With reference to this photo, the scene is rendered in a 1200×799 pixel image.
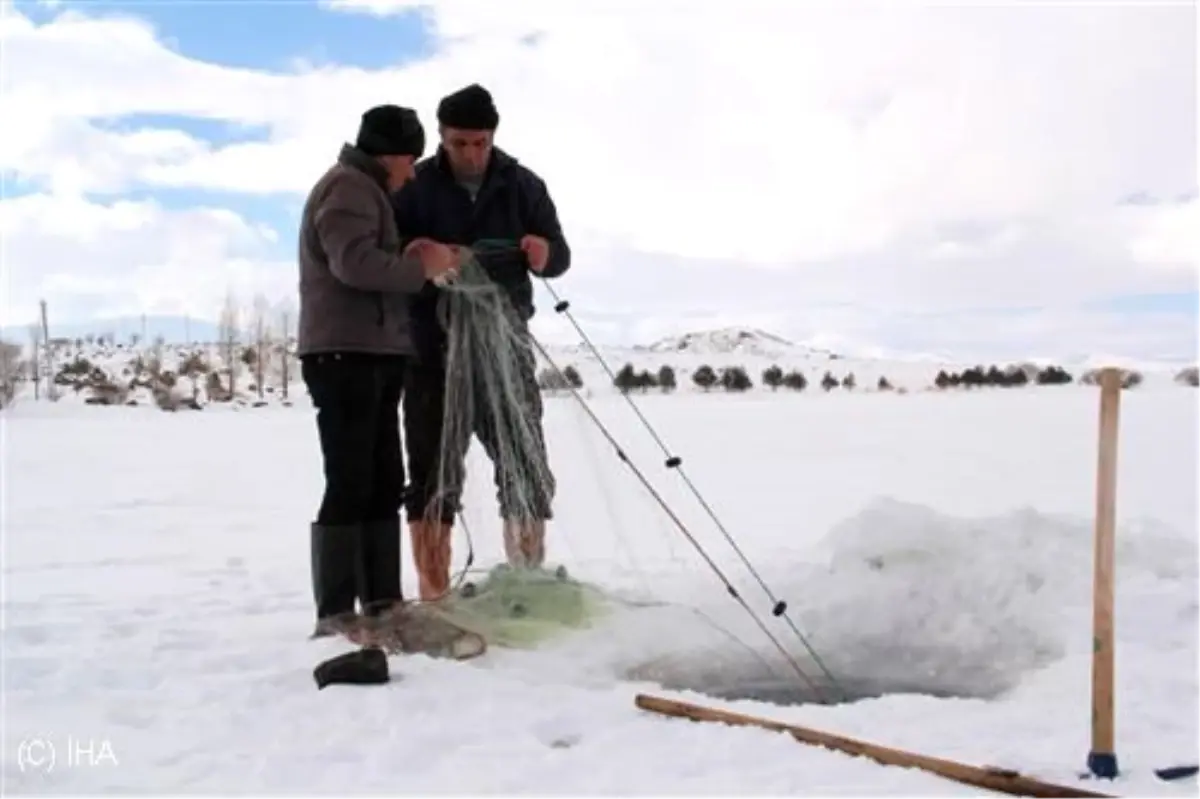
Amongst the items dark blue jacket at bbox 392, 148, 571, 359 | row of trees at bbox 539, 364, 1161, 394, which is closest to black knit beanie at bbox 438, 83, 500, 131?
dark blue jacket at bbox 392, 148, 571, 359

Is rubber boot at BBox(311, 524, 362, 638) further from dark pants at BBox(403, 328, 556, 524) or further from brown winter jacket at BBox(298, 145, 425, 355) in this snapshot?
brown winter jacket at BBox(298, 145, 425, 355)

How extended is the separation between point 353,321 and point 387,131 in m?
0.67

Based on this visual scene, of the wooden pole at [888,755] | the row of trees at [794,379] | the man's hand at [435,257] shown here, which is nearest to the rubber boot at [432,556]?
the man's hand at [435,257]

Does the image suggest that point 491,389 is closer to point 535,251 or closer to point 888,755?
point 535,251

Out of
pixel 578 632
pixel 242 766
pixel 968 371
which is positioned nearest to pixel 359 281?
pixel 578 632

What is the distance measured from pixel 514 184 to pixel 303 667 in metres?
2.02

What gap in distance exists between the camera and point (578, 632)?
14.3 ft

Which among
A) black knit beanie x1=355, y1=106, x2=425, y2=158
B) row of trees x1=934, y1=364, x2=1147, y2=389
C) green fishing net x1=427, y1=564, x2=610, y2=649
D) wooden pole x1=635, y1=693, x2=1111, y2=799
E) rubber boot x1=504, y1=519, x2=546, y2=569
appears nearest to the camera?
wooden pole x1=635, y1=693, x2=1111, y2=799

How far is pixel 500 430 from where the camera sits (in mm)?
4641

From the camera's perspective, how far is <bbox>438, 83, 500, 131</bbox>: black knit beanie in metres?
4.64

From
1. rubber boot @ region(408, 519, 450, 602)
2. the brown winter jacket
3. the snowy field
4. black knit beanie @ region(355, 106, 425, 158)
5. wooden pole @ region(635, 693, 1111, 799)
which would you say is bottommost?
the snowy field

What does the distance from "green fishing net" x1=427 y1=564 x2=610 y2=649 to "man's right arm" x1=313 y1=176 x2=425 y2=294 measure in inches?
43.4

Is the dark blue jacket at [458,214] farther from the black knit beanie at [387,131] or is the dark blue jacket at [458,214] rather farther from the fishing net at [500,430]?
the black knit beanie at [387,131]

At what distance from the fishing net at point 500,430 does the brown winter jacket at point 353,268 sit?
11.7 inches
